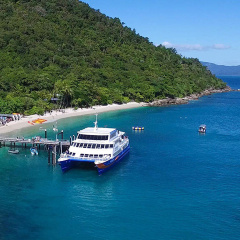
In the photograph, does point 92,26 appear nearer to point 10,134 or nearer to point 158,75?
point 158,75

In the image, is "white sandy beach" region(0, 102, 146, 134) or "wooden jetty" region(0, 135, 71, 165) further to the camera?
"white sandy beach" region(0, 102, 146, 134)

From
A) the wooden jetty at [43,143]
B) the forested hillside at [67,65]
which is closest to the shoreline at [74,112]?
the forested hillside at [67,65]

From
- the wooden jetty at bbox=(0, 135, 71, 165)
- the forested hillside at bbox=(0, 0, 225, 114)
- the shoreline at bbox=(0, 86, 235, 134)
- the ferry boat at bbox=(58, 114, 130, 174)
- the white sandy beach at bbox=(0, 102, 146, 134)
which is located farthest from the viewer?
the forested hillside at bbox=(0, 0, 225, 114)

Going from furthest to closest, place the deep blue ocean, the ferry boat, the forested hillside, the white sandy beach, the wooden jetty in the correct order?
the forested hillside
the white sandy beach
the wooden jetty
the ferry boat
the deep blue ocean

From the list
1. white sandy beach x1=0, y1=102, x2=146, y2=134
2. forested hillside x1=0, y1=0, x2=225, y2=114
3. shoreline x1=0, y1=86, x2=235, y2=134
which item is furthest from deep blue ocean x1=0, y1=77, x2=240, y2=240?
forested hillside x1=0, y1=0, x2=225, y2=114

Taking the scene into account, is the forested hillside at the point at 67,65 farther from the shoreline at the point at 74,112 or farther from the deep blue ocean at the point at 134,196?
the deep blue ocean at the point at 134,196

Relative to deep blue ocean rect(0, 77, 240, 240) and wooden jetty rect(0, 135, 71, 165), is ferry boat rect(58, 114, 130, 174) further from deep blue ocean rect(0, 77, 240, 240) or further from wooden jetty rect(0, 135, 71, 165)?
wooden jetty rect(0, 135, 71, 165)

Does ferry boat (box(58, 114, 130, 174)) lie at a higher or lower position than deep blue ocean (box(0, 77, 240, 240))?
higher
